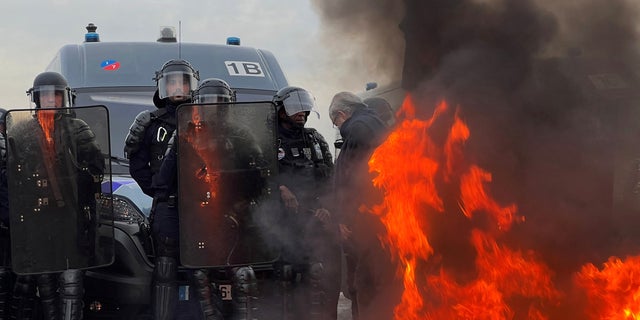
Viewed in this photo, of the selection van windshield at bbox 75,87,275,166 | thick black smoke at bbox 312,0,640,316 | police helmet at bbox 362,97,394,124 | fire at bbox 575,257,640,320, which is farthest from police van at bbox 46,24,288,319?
fire at bbox 575,257,640,320

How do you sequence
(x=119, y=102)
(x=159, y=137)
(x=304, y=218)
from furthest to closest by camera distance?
1. (x=119, y=102)
2. (x=304, y=218)
3. (x=159, y=137)

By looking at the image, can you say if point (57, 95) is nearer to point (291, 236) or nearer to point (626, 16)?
point (291, 236)

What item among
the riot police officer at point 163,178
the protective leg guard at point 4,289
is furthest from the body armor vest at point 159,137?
the protective leg guard at point 4,289

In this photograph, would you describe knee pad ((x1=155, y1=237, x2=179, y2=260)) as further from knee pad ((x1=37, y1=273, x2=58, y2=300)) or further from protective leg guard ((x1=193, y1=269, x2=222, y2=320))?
knee pad ((x1=37, y1=273, x2=58, y2=300))

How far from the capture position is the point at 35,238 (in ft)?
21.8

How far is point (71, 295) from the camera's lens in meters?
6.66

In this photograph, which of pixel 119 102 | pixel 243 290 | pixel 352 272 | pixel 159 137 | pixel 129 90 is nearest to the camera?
pixel 243 290

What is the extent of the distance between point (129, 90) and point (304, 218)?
Result: 216 centimetres

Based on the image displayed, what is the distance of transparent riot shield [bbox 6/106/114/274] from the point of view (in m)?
6.62

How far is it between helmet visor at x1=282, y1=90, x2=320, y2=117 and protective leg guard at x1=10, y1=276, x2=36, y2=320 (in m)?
2.35

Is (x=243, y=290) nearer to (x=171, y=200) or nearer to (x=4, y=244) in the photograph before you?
(x=171, y=200)

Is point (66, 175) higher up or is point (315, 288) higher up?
point (66, 175)

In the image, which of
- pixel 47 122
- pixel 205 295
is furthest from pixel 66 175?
pixel 205 295

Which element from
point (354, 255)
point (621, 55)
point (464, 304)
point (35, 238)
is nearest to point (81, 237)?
point (35, 238)
